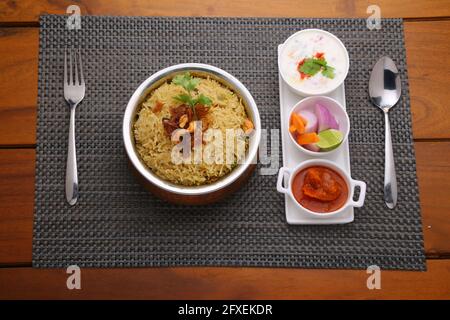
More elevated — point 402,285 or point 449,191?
point 449,191

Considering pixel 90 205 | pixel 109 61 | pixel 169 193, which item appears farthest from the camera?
pixel 109 61

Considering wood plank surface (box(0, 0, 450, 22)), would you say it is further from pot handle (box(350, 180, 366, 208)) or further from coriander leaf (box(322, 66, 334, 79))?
pot handle (box(350, 180, 366, 208))

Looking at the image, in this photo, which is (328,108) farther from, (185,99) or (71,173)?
(71,173)

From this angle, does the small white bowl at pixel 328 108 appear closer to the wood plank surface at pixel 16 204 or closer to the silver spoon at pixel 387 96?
the silver spoon at pixel 387 96

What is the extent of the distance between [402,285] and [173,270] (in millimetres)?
674

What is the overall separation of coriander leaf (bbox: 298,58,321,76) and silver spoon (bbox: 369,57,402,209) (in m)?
0.19

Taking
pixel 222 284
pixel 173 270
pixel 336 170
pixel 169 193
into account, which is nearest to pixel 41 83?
pixel 169 193

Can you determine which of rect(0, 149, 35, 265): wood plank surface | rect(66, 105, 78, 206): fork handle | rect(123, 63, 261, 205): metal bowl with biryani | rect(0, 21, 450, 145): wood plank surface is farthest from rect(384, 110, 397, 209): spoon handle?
rect(0, 149, 35, 265): wood plank surface

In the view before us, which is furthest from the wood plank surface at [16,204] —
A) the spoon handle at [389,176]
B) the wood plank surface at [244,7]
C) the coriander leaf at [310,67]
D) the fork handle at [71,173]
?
the spoon handle at [389,176]

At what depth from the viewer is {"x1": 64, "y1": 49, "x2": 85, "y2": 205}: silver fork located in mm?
1444

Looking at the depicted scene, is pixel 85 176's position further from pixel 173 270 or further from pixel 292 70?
pixel 292 70

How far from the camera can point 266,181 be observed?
1469mm

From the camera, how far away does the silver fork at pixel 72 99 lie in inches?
56.9

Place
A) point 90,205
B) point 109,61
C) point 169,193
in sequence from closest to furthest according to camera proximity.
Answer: point 169,193 < point 90,205 < point 109,61
